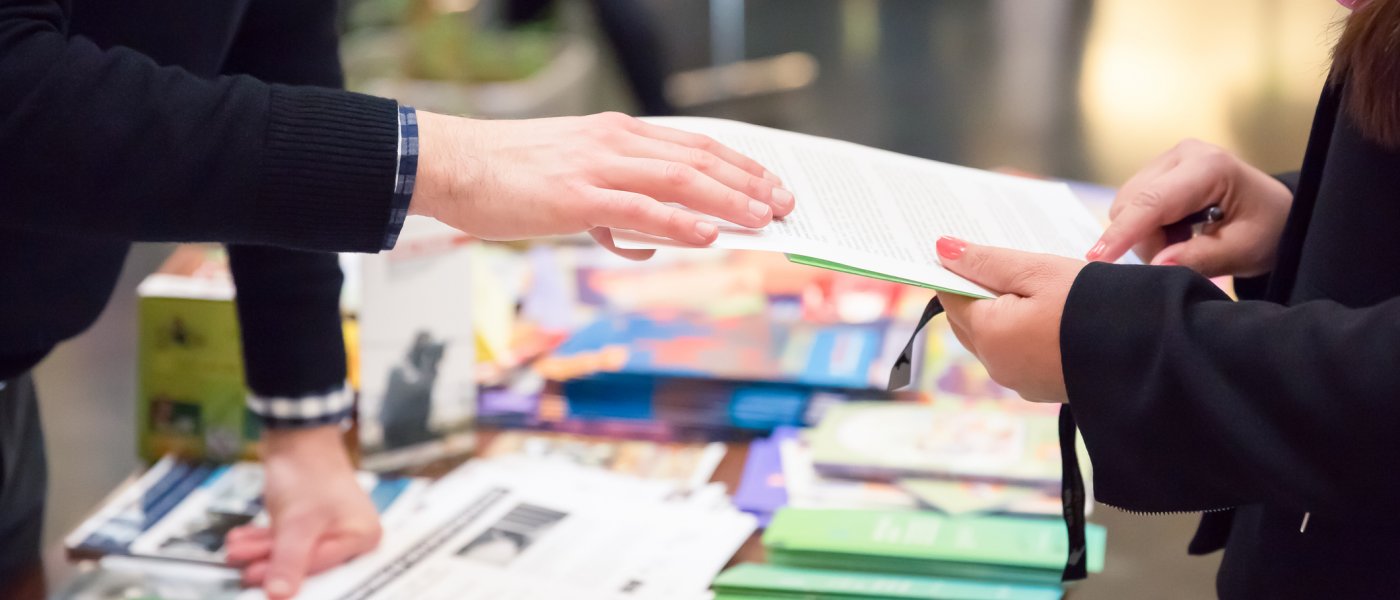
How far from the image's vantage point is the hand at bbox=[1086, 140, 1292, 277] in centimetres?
99

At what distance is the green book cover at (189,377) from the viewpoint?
132 cm

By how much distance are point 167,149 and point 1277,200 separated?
2.75ft

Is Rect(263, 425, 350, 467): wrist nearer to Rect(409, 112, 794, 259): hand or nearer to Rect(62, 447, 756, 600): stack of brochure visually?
Rect(62, 447, 756, 600): stack of brochure

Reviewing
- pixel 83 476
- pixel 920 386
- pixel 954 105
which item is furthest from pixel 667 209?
pixel 954 105

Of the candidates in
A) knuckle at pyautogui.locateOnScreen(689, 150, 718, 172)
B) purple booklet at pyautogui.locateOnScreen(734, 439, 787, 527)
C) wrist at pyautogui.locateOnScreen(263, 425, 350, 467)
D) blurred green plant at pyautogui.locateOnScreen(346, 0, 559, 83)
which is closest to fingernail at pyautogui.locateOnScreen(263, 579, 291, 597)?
wrist at pyautogui.locateOnScreen(263, 425, 350, 467)

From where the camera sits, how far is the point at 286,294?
3.95 ft

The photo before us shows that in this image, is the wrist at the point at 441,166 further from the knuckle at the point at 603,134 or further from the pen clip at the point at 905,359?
the pen clip at the point at 905,359

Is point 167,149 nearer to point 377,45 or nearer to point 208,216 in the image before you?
point 208,216

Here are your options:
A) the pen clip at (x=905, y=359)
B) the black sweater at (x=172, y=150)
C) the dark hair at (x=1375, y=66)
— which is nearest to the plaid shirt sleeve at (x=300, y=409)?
the black sweater at (x=172, y=150)

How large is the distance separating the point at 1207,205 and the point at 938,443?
0.35 metres

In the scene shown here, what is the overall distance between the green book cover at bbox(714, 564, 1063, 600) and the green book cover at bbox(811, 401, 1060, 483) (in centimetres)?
18

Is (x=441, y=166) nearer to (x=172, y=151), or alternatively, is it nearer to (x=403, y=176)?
(x=403, y=176)

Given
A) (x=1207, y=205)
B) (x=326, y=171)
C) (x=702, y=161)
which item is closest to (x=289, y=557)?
(x=326, y=171)

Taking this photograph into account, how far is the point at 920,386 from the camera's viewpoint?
1.38m
